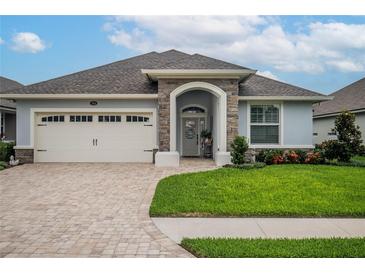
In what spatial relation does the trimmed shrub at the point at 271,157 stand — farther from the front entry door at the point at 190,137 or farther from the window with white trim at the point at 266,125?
the front entry door at the point at 190,137

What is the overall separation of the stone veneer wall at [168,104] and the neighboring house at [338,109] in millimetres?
9427

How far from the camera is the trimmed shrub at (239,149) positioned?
12242 millimetres

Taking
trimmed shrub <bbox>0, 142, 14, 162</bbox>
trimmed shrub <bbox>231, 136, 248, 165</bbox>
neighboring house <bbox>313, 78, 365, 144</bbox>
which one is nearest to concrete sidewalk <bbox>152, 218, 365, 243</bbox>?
trimmed shrub <bbox>231, 136, 248, 165</bbox>

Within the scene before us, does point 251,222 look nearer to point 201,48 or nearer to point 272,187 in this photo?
point 272,187

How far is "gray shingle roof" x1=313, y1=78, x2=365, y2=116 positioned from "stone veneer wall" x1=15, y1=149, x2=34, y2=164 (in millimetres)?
17502

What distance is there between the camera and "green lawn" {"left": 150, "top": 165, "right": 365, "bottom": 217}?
22.4 feet

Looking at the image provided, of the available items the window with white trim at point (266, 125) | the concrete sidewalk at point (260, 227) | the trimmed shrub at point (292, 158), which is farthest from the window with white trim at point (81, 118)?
the concrete sidewalk at point (260, 227)

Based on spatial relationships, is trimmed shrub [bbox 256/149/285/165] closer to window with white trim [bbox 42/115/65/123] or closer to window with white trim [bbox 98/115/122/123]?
window with white trim [bbox 98/115/122/123]

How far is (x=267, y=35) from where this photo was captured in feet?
41.5

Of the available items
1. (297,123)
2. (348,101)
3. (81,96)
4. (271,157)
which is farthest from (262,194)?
(348,101)

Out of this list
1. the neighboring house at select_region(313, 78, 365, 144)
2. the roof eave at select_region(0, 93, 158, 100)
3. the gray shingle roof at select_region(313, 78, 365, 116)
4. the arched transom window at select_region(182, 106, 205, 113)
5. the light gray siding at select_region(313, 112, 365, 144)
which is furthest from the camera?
the light gray siding at select_region(313, 112, 365, 144)

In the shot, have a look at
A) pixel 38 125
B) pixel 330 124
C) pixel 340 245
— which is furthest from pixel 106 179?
pixel 330 124

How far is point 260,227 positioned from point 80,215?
345 centimetres

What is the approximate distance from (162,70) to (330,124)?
46.1 ft
